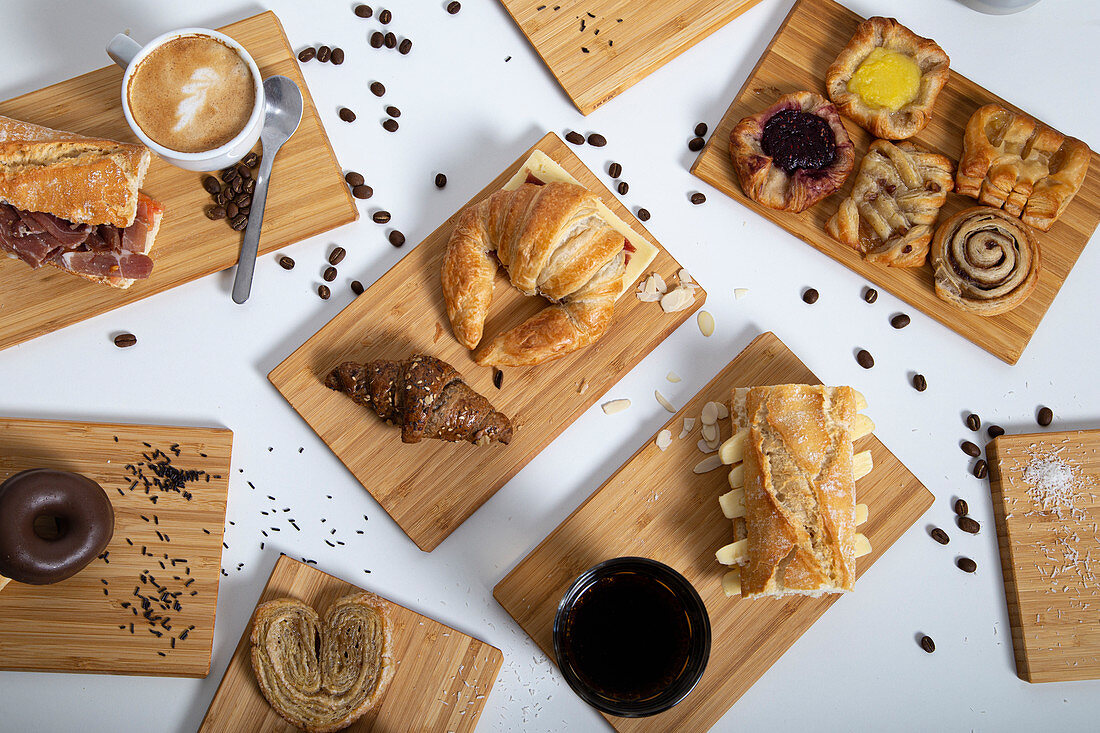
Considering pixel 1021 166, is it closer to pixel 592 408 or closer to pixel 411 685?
pixel 592 408

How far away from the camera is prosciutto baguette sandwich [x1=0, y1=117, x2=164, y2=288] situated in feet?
7.50

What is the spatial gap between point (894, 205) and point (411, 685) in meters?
2.18

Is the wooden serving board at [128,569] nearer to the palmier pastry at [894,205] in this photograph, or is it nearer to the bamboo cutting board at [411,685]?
the bamboo cutting board at [411,685]

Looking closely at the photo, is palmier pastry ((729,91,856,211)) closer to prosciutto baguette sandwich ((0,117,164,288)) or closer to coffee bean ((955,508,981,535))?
coffee bean ((955,508,981,535))

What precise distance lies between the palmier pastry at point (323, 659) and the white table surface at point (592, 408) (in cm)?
15

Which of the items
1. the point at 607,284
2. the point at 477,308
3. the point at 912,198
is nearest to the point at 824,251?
the point at 912,198

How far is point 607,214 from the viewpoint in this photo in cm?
241

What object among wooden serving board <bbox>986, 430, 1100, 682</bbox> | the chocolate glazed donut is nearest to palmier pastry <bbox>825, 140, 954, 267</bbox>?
wooden serving board <bbox>986, 430, 1100, 682</bbox>

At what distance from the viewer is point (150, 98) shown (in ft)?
7.43

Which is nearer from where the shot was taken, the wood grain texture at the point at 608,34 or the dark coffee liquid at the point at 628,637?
the dark coffee liquid at the point at 628,637

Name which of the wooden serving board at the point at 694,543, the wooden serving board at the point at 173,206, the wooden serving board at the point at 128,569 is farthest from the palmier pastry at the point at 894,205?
the wooden serving board at the point at 128,569

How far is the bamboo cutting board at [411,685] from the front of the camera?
233 centimetres

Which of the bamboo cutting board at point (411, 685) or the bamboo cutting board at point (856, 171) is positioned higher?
the bamboo cutting board at point (856, 171)

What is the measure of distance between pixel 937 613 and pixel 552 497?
1365 mm
